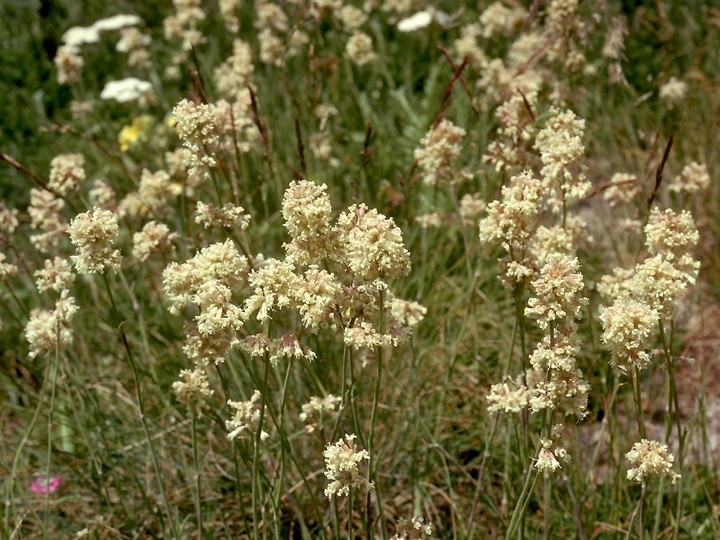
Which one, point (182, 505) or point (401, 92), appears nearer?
point (182, 505)

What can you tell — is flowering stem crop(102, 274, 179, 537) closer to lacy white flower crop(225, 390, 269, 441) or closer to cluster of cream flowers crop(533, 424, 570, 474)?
lacy white flower crop(225, 390, 269, 441)

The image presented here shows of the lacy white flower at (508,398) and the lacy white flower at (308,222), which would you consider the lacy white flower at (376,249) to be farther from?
the lacy white flower at (508,398)

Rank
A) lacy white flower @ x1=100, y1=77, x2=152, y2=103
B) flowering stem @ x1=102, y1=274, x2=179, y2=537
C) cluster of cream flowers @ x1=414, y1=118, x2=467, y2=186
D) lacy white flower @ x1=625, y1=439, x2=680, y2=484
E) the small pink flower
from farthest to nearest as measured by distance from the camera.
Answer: lacy white flower @ x1=100, y1=77, x2=152, y2=103 → the small pink flower → cluster of cream flowers @ x1=414, y1=118, x2=467, y2=186 → flowering stem @ x1=102, y1=274, x2=179, y2=537 → lacy white flower @ x1=625, y1=439, x2=680, y2=484

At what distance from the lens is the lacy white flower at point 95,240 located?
2.20 m

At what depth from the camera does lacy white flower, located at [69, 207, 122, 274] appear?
220 centimetres

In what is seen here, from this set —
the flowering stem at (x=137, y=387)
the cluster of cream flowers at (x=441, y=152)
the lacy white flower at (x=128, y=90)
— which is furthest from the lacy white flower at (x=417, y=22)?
the flowering stem at (x=137, y=387)

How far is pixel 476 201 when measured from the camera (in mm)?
3461

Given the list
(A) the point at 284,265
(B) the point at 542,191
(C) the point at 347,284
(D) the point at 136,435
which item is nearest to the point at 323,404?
(C) the point at 347,284

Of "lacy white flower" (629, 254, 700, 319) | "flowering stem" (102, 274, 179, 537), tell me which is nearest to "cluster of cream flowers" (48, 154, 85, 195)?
"flowering stem" (102, 274, 179, 537)

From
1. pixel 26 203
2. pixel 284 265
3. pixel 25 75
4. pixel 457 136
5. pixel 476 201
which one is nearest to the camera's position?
pixel 284 265

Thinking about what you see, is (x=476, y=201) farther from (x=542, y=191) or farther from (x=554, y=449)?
(x=554, y=449)

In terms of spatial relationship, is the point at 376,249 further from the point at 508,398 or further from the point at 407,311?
the point at 407,311

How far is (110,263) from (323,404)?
65 cm

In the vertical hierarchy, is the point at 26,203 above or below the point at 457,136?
above
